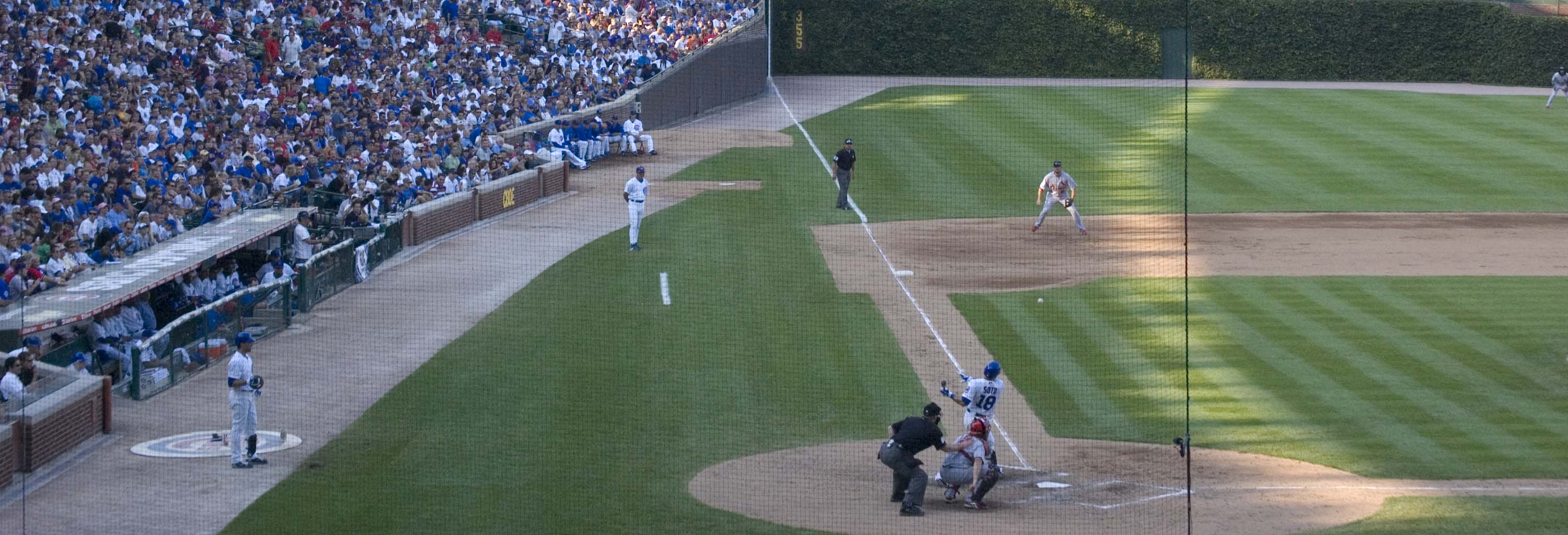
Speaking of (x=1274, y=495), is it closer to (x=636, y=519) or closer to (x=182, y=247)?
(x=636, y=519)

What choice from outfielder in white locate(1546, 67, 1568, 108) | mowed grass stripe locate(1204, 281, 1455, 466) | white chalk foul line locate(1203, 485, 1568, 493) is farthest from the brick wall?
outfielder in white locate(1546, 67, 1568, 108)

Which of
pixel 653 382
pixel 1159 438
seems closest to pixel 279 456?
pixel 653 382

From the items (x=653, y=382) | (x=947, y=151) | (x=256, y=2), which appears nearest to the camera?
(x=653, y=382)

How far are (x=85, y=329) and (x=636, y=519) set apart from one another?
6.58 metres

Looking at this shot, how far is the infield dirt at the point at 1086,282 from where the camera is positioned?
1210cm

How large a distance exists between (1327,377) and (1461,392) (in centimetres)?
134

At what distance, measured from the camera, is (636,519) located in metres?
11.8

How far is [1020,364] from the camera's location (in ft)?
55.8

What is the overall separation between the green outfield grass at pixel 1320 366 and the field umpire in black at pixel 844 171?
19.4ft

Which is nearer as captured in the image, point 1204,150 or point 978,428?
point 978,428

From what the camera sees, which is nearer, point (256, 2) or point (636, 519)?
point (636, 519)

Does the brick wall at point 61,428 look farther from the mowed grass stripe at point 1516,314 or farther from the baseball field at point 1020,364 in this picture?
the mowed grass stripe at point 1516,314

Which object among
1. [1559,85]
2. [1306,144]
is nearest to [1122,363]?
[1306,144]

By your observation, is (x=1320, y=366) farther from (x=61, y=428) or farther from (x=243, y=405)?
(x=61, y=428)
